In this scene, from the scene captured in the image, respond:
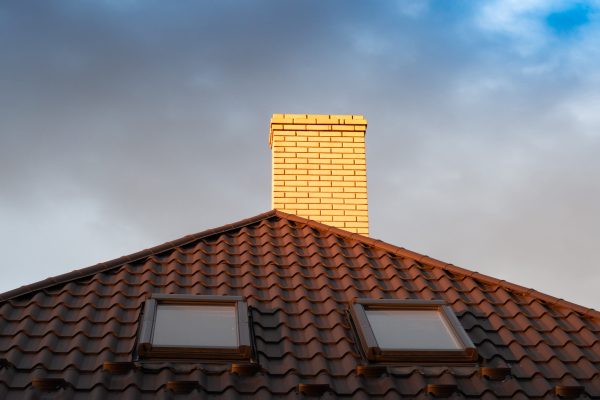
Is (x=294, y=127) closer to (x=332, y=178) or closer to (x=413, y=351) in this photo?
(x=332, y=178)

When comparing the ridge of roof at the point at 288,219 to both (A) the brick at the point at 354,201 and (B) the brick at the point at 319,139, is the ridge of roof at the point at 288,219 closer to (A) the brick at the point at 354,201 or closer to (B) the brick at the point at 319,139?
(A) the brick at the point at 354,201

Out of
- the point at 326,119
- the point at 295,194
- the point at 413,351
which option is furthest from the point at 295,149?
the point at 413,351

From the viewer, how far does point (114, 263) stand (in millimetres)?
7715

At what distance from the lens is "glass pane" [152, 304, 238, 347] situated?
6.05m

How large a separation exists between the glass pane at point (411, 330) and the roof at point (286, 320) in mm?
224

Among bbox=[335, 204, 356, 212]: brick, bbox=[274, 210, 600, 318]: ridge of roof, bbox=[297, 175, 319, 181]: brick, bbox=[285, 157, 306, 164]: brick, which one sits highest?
bbox=[285, 157, 306, 164]: brick

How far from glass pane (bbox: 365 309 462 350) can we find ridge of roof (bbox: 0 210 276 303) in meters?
2.36

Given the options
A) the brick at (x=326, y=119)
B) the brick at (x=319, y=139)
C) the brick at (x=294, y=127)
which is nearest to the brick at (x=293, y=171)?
the brick at (x=319, y=139)

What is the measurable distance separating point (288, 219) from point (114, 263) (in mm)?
2168

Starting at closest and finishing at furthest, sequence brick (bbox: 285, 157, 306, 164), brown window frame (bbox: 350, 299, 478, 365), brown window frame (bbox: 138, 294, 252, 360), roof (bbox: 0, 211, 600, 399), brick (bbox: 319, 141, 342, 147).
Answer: roof (bbox: 0, 211, 600, 399), brown window frame (bbox: 138, 294, 252, 360), brown window frame (bbox: 350, 299, 478, 365), brick (bbox: 285, 157, 306, 164), brick (bbox: 319, 141, 342, 147)

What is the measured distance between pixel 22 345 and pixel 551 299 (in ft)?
14.9

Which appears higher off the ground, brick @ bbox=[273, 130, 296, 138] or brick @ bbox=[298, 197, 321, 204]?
brick @ bbox=[273, 130, 296, 138]

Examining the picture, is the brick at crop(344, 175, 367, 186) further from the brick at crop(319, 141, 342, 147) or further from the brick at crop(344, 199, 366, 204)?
the brick at crop(319, 141, 342, 147)

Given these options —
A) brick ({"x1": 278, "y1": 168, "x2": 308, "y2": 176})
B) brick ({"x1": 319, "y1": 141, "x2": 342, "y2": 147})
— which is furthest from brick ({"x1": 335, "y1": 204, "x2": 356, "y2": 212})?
brick ({"x1": 319, "y1": 141, "x2": 342, "y2": 147})
